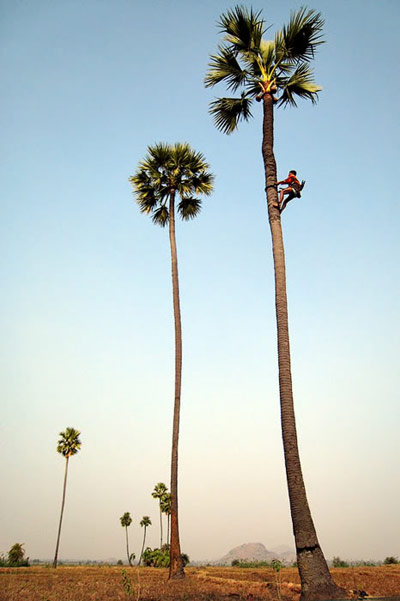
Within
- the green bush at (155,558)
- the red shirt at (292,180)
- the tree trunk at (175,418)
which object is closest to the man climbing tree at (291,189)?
the red shirt at (292,180)

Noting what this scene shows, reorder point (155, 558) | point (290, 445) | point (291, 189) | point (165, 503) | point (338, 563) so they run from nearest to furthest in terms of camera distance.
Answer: point (290, 445) → point (291, 189) → point (338, 563) → point (155, 558) → point (165, 503)

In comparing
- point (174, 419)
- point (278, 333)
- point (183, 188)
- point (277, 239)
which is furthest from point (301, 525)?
point (183, 188)

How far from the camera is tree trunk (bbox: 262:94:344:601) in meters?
8.80

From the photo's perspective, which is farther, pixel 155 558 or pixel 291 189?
pixel 155 558

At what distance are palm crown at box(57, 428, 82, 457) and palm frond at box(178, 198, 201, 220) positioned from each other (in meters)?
36.0

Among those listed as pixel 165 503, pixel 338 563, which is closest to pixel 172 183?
pixel 338 563

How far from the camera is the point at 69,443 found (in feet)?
167

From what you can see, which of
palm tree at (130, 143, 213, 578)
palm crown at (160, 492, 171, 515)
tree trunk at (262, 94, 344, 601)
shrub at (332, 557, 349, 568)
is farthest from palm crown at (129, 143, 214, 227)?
palm crown at (160, 492, 171, 515)

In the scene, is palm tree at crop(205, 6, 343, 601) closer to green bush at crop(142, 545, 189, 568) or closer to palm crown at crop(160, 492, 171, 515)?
green bush at crop(142, 545, 189, 568)

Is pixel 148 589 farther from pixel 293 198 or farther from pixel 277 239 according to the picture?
pixel 293 198

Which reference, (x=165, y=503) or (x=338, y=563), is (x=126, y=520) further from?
(x=338, y=563)

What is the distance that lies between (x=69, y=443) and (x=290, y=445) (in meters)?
46.0

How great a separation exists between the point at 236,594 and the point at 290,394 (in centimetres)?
641

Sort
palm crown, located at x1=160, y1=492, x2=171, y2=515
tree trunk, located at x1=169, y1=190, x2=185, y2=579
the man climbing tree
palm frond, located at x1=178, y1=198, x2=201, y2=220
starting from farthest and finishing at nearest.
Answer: palm crown, located at x1=160, y1=492, x2=171, y2=515
palm frond, located at x1=178, y1=198, x2=201, y2=220
tree trunk, located at x1=169, y1=190, x2=185, y2=579
the man climbing tree
